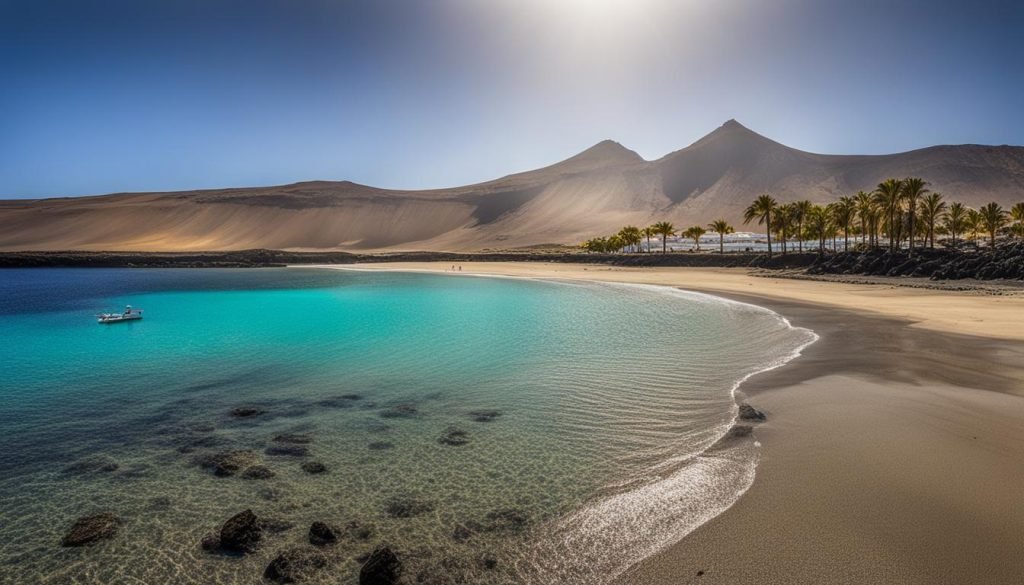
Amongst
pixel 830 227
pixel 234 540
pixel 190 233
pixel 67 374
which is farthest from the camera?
pixel 190 233

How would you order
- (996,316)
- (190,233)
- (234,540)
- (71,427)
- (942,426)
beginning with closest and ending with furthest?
1. (234,540)
2. (942,426)
3. (71,427)
4. (996,316)
5. (190,233)

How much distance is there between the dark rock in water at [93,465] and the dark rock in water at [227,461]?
1266 mm

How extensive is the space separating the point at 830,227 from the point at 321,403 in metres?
66.1

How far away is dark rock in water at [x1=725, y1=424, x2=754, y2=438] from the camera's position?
8.67 m

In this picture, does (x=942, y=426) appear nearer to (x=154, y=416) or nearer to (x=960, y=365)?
(x=960, y=365)

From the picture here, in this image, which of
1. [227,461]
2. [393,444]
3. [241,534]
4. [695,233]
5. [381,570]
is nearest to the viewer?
[381,570]

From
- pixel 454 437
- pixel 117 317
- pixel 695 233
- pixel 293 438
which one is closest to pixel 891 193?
pixel 695 233

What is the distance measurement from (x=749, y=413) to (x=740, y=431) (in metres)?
0.93

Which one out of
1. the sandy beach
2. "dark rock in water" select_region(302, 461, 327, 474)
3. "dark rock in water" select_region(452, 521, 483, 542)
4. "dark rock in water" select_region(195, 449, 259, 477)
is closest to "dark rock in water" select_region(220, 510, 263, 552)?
"dark rock in water" select_region(302, 461, 327, 474)

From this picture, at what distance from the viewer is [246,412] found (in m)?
11.2

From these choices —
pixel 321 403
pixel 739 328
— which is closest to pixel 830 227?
pixel 739 328

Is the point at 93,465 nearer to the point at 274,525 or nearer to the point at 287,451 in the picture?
the point at 287,451

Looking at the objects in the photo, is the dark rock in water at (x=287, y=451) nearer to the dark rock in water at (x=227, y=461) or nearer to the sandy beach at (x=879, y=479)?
the dark rock in water at (x=227, y=461)

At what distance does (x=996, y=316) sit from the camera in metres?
20.1
